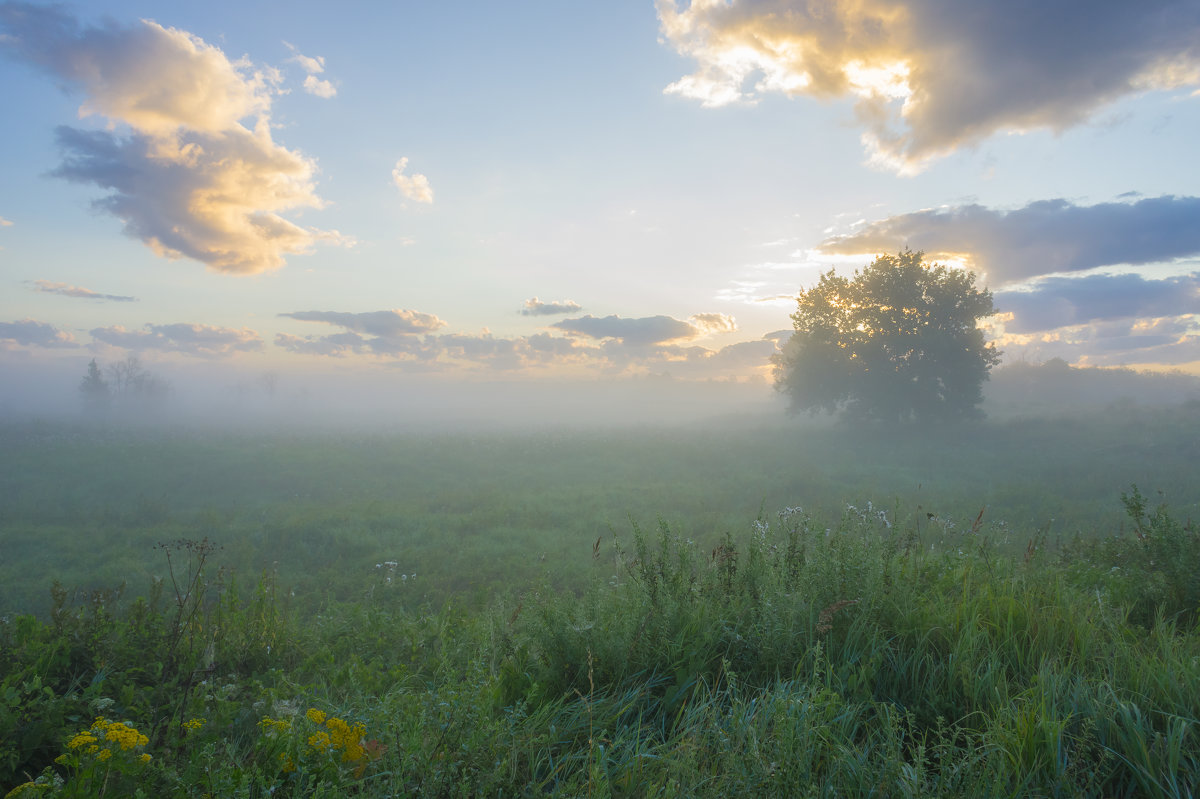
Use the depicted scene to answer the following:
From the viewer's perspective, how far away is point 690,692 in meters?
3.31

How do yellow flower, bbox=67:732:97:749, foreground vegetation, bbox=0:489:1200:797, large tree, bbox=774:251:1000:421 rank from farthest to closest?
large tree, bbox=774:251:1000:421 → foreground vegetation, bbox=0:489:1200:797 → yellow flower, bbox=67:732:97:749

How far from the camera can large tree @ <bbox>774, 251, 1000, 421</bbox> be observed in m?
30.8

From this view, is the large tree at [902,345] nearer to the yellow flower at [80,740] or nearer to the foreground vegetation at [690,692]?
the foreground vegetation at [690,692]

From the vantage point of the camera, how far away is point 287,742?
2.43 metres

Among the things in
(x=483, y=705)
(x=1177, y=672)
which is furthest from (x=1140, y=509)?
(x=483, y=705)

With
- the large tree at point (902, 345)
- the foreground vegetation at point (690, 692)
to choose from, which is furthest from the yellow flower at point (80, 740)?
the large tree at point (902, 345)

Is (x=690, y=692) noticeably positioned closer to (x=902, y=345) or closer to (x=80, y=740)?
(x=80, y=740)

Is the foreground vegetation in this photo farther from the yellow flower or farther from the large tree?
the large tree

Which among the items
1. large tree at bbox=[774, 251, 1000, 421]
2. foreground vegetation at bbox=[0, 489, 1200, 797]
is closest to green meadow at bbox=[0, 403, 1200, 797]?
foreground vegetation at bbox=[0, 489, 1200, 797]

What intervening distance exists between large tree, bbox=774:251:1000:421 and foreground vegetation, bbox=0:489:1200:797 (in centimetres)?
2888

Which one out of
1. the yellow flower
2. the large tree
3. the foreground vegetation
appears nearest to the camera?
the yellow flower

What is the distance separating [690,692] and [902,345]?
32.8 meters

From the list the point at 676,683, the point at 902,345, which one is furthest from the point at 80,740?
the point at 902,345

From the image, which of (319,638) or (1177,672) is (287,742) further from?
(1177,672)
